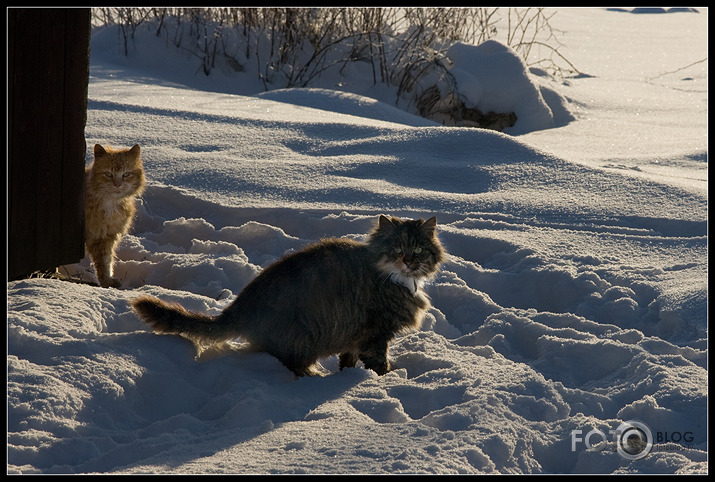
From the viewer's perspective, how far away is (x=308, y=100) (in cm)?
799

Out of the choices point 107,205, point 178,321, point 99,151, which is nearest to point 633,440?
point 178,321

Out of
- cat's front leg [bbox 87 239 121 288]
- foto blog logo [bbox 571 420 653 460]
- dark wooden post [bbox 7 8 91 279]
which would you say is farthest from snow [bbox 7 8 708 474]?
dark wooden post [bbox 7 8 91 279]

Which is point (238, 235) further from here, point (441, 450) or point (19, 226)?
point (441, 450)

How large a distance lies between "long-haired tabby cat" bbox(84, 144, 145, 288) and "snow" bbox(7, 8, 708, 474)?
0.63ft

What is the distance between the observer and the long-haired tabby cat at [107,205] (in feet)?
14.0

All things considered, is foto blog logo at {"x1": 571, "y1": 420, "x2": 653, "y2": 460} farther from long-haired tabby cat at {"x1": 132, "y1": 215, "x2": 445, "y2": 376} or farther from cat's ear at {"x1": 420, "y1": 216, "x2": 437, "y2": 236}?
cat's ear at {"x1": 420, "y1": 216, "x2": 437, "y2": 236}

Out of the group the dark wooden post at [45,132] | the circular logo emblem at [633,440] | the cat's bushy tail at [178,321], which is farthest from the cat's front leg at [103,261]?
the circular logo emblem at [633,440]

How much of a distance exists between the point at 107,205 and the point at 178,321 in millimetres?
1554

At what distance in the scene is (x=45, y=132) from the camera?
3.44m

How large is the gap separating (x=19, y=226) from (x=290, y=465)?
1912mm

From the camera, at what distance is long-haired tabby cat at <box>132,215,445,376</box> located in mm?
3197

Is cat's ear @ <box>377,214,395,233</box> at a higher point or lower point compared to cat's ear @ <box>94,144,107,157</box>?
lower

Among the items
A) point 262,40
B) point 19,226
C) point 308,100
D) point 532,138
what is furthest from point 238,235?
point 262,40

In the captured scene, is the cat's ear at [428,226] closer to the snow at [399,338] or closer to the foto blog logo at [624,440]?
the snow at [399,338]
